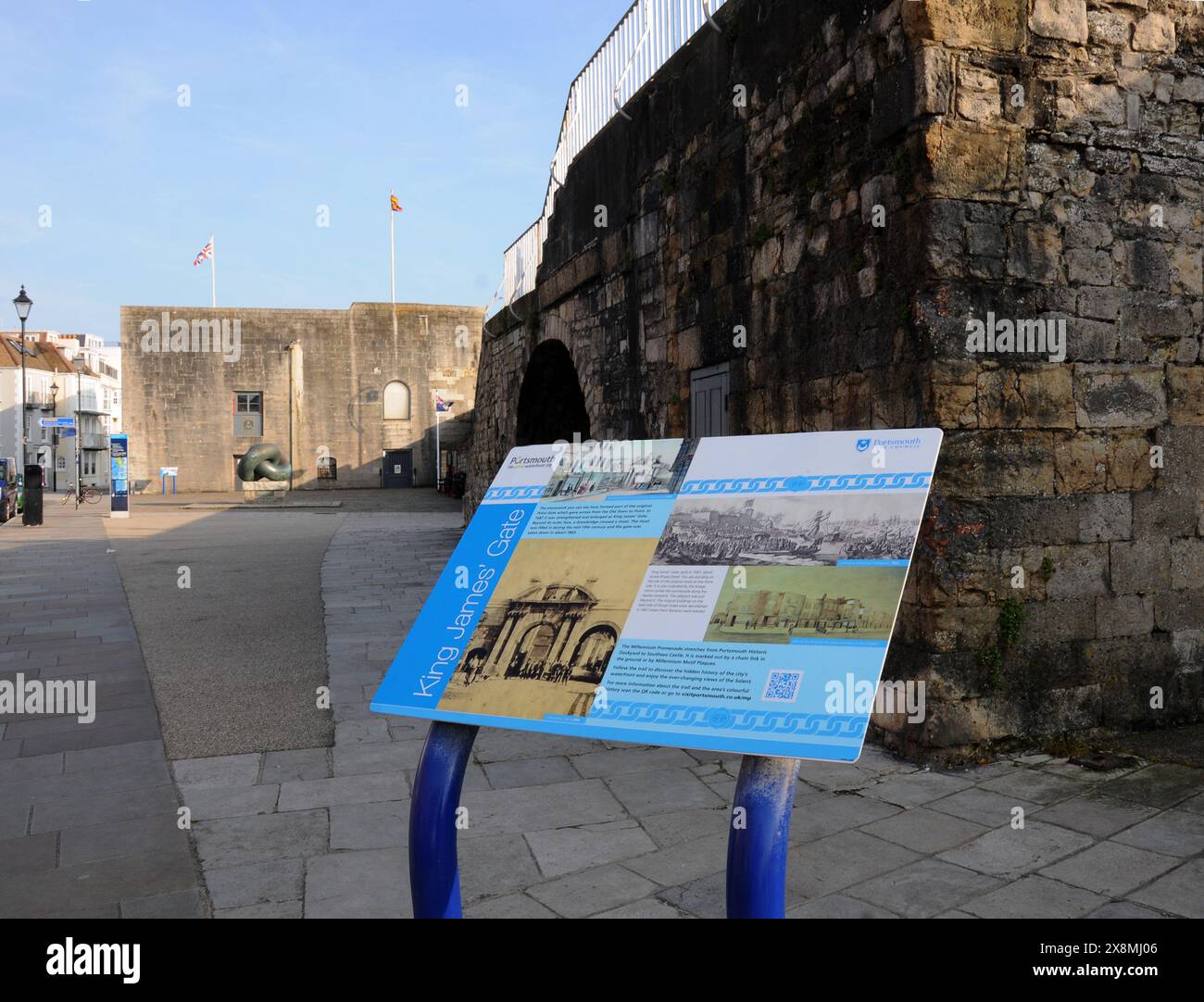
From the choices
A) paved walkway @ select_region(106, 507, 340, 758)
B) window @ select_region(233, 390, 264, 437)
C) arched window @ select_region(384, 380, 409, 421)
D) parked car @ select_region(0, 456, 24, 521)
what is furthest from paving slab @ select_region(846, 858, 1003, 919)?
window @ select_region(233, 390, 264, 437)

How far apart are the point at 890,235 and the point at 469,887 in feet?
11.7

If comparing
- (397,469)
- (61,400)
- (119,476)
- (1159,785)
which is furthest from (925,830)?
(61,400)

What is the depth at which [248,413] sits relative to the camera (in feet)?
114

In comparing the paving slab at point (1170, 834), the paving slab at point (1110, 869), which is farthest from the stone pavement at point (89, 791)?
the paving slab at point (1170, 834)

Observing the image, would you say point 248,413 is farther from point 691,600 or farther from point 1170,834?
point 691,600

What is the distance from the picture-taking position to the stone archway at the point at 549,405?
13.1 metres

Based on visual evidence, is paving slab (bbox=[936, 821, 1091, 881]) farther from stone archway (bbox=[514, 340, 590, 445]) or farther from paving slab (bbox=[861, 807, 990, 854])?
stone archway (bbox=[514, 340, 590, 445])

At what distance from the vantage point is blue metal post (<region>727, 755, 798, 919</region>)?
190cm

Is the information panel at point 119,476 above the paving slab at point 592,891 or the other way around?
above

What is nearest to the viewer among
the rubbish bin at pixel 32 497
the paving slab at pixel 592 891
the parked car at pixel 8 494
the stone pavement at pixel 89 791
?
the paving slab at pixel 592 891

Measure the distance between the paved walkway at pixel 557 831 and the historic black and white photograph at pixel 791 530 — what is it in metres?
1.51

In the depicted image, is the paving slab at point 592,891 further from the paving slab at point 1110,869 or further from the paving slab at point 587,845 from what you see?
the paving slab at point 1110,869

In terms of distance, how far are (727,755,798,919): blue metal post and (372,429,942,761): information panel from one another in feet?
0.42

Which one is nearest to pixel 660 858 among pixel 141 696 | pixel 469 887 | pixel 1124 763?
pixel 469 887
